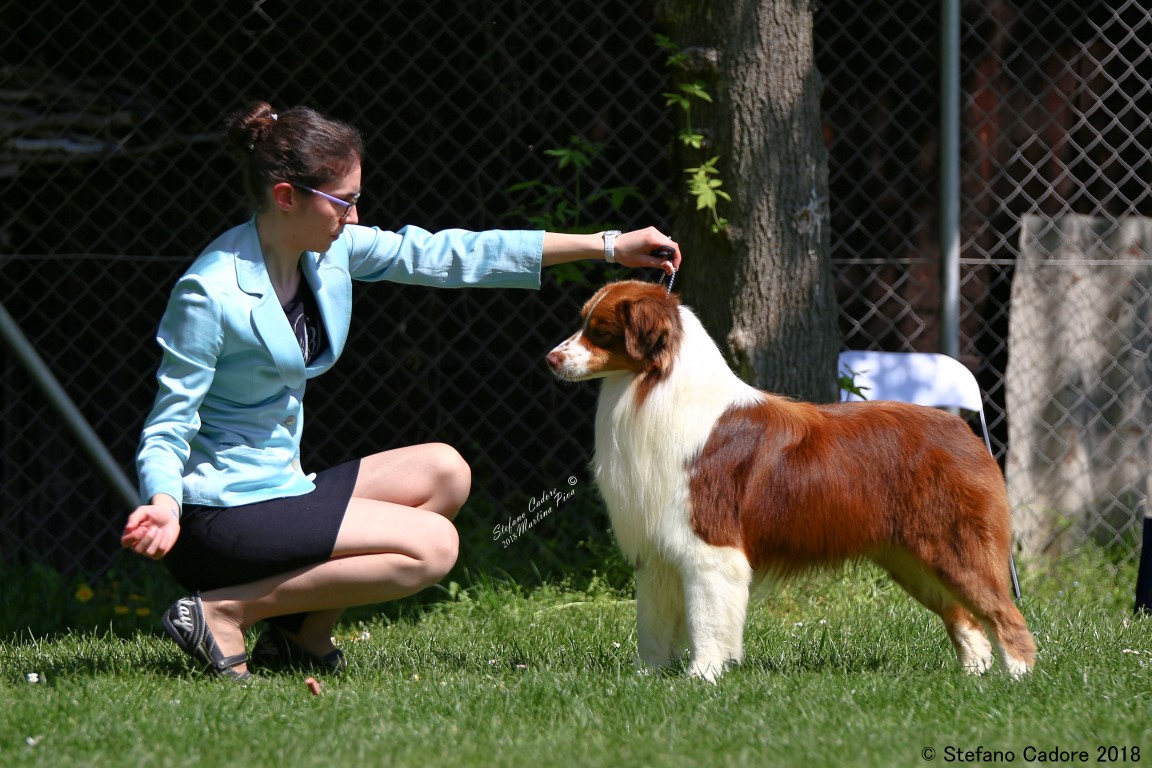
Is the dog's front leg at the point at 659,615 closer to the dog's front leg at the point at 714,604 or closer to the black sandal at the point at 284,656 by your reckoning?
the dog's front leg at the point at 714,604

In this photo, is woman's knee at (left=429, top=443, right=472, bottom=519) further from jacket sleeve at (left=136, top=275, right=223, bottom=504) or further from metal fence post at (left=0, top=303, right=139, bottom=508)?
metal fence post at (left=0, top=303, right=139, bottom=508)

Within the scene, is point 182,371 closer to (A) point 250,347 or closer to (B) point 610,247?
(A) point 250,347

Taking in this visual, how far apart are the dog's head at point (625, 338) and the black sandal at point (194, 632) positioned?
118cm

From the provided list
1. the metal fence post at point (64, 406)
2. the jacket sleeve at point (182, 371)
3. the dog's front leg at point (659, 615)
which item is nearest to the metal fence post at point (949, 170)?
the dog's front leg at point (659, 615)

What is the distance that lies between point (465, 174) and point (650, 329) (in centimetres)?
255

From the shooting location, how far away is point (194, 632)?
338 cm

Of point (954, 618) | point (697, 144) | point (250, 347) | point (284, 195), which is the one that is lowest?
point (250, 347)

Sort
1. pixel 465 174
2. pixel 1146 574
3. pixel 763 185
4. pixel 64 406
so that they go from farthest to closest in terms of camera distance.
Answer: pixel 465 174, pixel 1146 574, pixel 763 185, pixel 64 406

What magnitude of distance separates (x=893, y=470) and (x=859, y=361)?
171 cm

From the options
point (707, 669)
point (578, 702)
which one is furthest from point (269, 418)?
point (707, 669)

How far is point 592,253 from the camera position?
372 centimetres

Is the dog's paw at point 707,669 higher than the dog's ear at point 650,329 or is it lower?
lower

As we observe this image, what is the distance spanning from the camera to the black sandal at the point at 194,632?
3373 millimetres

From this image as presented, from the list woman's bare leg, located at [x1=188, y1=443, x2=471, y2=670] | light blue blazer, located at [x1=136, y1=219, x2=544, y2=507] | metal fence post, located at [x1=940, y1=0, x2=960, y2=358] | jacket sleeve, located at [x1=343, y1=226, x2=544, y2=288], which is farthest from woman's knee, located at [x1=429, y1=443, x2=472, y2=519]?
metal fence post, located at [x1=940, y1=0, x2=960, y2=358]
